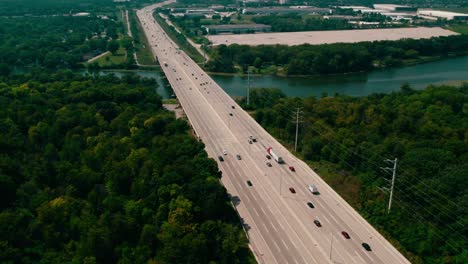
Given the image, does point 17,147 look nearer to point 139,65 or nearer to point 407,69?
point 139,65

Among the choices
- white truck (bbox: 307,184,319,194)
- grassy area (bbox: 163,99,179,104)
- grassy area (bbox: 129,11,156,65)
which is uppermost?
grassy area (bbox: 129,11,156,65)

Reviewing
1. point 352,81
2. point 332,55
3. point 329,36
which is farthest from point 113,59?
point 329,36

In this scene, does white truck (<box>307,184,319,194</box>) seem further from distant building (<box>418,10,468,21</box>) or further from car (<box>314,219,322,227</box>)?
distant building (<box>418,10,468,21</box>)

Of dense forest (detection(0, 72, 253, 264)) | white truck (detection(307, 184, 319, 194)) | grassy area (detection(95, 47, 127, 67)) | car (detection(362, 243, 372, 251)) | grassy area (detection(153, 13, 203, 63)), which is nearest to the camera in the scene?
dense forest (detection(0, 72, 253, 264))

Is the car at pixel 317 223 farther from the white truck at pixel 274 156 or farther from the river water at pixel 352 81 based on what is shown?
the river water at pixel 352 81

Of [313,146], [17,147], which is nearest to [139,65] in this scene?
[17,147]

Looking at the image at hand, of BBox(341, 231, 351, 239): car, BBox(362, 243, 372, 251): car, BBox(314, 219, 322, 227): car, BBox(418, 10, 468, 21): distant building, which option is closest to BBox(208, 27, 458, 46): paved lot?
BBox(418, 10, 468, 21): distant building

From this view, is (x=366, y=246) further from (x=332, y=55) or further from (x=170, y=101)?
(x=332, y=55)
